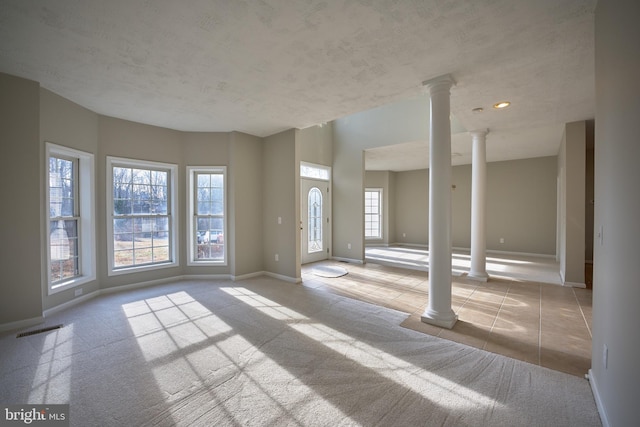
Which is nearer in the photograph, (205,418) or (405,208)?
(205,418)

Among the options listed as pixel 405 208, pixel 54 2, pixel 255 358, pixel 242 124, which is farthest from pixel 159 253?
pixel 405 208

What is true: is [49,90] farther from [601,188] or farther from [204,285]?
[601,188]

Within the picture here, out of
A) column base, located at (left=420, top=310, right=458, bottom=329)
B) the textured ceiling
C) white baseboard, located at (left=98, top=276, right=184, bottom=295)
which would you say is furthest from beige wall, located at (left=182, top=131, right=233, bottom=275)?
column base, located at (left=420, top=310, right=458, bottom=329)

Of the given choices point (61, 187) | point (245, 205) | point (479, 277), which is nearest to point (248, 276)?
point (245, 205)

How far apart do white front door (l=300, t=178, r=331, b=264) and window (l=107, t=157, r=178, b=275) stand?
260cm

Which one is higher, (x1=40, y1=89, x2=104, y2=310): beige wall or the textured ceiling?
the textured ceiling

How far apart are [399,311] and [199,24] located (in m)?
3.47

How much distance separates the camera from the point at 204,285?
4457 millimetres

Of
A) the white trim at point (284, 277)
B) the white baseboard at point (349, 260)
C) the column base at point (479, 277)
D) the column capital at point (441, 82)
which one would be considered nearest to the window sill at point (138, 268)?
the white trim at point (284, 277)

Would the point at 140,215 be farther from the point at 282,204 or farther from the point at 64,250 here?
the point at 282,204

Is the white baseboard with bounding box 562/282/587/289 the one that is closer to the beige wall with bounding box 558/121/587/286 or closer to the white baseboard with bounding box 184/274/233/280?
the beige wall with bounding box 558/121/587/286

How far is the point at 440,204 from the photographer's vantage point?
2.89 meters

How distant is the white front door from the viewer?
6.18m

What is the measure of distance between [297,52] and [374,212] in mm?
7429
